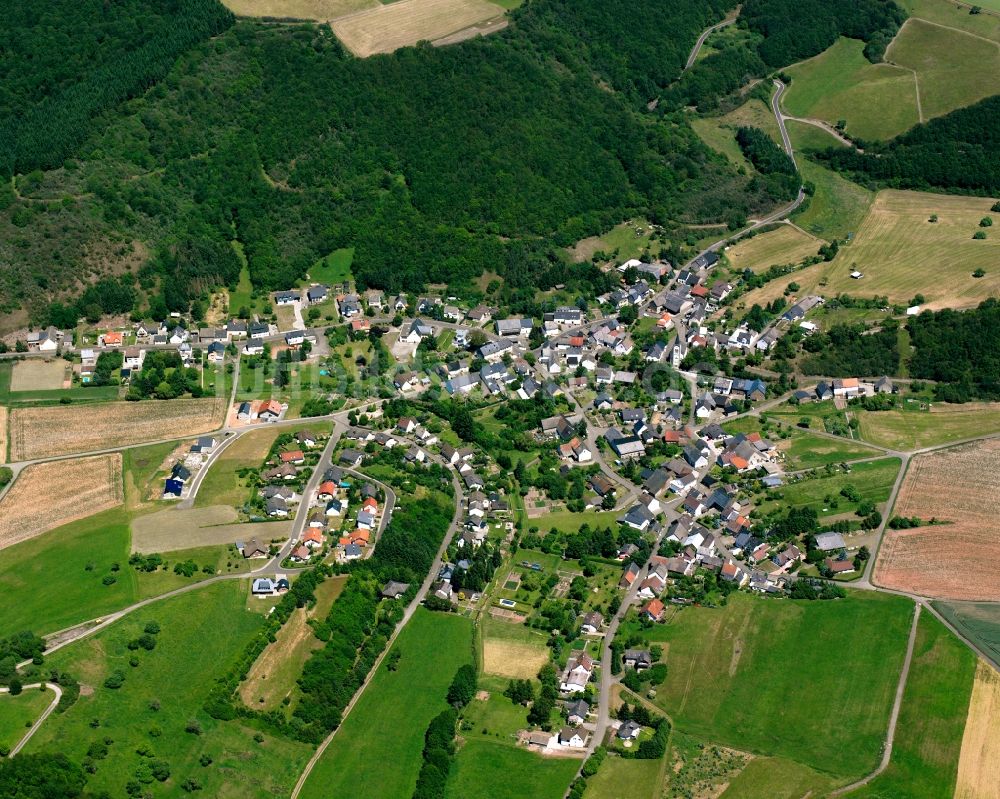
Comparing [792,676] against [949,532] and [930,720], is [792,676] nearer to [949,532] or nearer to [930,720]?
[930,720]

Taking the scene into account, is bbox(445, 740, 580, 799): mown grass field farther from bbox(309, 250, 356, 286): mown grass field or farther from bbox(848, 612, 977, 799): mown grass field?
bbox(309, 250, 356, 286): mown grass field

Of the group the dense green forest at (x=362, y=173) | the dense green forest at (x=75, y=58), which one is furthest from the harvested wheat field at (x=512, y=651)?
the dense green forest at (x=75, y=58)

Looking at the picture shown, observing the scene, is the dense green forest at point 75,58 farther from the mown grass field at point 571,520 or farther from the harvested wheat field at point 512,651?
the harvested wheat field at point 512,651

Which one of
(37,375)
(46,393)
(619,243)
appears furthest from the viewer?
(619,243)

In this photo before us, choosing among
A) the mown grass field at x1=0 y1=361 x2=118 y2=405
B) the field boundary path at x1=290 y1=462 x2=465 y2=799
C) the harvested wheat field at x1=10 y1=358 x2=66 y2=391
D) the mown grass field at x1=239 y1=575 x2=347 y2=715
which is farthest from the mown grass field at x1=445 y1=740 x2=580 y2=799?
the harvested wheat field at x1=10 y1=358 x2=66 y2=391

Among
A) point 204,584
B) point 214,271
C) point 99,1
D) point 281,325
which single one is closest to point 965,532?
point 204,584

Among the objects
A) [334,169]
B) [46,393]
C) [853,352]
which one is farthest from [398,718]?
[334,169]
